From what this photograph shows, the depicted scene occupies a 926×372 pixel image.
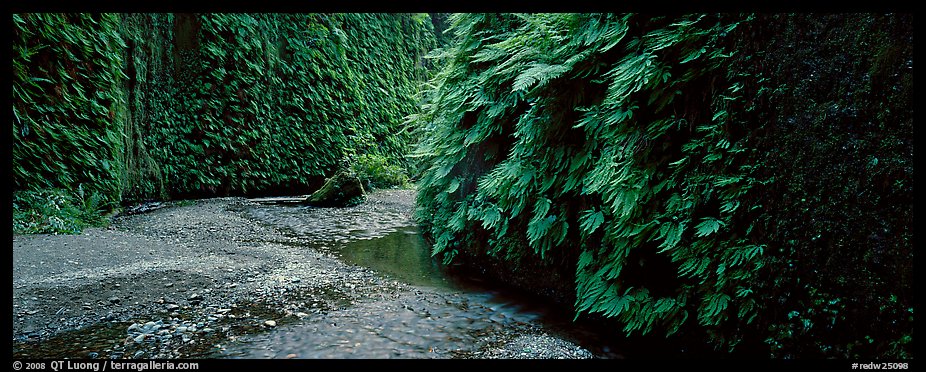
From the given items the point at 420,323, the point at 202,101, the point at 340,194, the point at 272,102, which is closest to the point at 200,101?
the point at 202,101

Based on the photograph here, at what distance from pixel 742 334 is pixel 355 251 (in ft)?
14.7

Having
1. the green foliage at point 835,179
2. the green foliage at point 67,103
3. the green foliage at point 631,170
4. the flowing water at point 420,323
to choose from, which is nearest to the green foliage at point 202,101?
the green foliage at point 67,103

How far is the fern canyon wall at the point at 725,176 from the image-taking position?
1.95m

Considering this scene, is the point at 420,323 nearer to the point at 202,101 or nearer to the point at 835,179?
the point at 835,179

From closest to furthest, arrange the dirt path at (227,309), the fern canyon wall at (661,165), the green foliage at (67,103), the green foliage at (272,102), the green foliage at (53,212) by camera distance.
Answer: the fern canyon wall at (661,165), the dirt path at (227,309), the green foliage at (53,212), the green foliage at (67,103), the green foliage at (272,102)

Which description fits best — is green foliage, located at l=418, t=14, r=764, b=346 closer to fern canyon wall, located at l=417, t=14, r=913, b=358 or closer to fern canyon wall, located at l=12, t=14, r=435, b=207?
fern canyon wall, located at l=417, t=14, r=913, b=358

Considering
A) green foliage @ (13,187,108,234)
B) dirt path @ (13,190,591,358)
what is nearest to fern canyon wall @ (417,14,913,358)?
dirt path @ (13,190,591,358)

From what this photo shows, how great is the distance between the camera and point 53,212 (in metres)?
5.40

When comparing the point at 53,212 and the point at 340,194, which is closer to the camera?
the point at 53,212

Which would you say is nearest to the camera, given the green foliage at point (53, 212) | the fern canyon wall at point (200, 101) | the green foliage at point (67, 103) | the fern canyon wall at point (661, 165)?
the fern canyon wall at point (661, 165)

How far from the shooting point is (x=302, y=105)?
42.0 ft

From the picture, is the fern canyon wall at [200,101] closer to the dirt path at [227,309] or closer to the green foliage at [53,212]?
the green foliage at [53,212]

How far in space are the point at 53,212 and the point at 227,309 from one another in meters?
3.89

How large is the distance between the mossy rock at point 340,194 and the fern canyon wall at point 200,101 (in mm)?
2384
